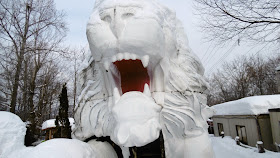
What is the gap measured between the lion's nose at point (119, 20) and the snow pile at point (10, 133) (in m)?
2.12

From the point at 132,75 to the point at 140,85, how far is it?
0.07 metres

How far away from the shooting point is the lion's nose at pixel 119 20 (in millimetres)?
873

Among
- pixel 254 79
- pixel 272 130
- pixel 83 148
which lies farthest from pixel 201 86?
pixel 254 79

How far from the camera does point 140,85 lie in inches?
41.3

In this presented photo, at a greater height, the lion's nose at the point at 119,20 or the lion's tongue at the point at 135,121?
the lion's nose at the point at 119,20

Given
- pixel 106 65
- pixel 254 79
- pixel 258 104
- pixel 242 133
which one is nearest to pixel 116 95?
pixel 106 65

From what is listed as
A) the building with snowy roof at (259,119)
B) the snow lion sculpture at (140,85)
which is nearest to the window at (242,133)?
the building with snowy roof at (259,119)

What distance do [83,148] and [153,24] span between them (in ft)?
2.20

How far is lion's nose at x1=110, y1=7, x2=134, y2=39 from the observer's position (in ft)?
2.86

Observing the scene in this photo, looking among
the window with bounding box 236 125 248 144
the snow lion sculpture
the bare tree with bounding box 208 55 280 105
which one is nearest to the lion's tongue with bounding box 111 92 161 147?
the snow lion sculpture

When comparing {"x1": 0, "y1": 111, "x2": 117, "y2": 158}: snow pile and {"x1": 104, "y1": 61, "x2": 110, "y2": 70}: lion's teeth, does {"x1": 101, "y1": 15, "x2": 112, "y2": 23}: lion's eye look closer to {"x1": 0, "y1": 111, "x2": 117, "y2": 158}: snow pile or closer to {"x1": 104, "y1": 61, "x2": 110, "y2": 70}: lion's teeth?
{"x1": 104, "y1": 61, "x2": 110, "y2": 70}: lion's teeth

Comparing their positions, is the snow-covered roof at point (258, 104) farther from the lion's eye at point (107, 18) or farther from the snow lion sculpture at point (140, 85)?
the lion's eye at point (107, 18)

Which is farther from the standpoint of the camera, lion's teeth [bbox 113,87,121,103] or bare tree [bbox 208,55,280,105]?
bare tree [bbox 208,55,280,105]

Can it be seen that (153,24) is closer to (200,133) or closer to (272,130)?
(200,133)
